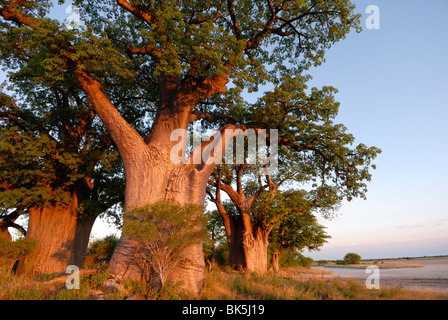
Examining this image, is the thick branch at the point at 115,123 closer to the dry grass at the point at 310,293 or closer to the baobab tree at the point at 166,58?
the baobab tree at the point at 166,58

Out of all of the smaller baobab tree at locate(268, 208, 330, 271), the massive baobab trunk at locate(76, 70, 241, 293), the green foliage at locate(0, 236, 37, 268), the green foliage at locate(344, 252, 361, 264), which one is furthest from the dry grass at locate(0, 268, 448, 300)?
the green foliage at locate(344, 252, 361, 264)

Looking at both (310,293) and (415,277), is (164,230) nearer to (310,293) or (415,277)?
(310,293)

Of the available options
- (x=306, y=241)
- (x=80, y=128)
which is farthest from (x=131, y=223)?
(x=306, y=241)

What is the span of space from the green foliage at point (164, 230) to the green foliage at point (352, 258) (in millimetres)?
67471

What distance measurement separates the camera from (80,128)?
42.4ft

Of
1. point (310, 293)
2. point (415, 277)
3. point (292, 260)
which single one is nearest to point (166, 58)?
point (310, 293)

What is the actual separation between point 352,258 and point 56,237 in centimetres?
6711

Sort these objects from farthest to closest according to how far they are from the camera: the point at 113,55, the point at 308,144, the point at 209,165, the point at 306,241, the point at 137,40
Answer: the point at 306,241
the point at 308,144
the point at 137,40
the point at 209,165
the point at 113,55

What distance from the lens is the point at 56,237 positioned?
37.7 ft

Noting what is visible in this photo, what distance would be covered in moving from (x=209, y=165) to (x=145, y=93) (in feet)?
22.2

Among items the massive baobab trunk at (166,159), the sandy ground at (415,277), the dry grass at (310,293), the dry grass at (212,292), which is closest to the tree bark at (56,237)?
the dry grass at (212,292)

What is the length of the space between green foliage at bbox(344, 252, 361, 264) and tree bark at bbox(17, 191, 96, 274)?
6517cm

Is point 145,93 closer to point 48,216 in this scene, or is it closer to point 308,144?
point 48,216

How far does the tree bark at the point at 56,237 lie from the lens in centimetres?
1077
